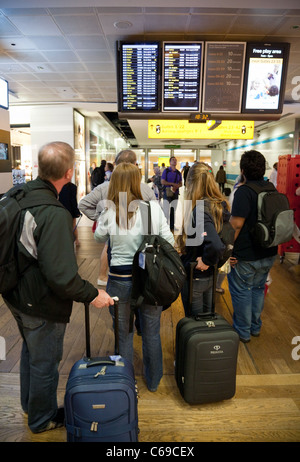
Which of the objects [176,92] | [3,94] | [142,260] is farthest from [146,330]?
[3,94]

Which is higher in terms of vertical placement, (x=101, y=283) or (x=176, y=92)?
(x=176, y=92)

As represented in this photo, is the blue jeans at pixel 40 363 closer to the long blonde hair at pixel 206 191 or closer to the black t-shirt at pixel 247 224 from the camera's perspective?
the long blonde hair at pixel 206 191

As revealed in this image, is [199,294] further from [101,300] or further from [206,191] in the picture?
[101,300]

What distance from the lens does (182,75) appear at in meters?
4.29

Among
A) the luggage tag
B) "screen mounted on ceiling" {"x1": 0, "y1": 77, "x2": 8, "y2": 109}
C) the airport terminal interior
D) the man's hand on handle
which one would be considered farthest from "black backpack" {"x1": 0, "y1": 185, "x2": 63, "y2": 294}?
"screen mounted on ceiling" {"x1": 0, "y1": 77, "x2": 8, "y2": 109}

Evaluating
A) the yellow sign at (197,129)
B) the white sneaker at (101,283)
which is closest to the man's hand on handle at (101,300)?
the white sneaker at (101,283)

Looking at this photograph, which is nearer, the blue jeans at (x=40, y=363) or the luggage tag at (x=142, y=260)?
the blue jeans at (x=40, y=363)

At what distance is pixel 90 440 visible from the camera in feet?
5.28

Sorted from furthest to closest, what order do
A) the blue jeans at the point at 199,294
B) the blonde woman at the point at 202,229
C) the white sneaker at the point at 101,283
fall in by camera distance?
the white sneaker at the point at 101,283, the blue jeans at the point at 199,294, the blonde woman at the point at 202,229

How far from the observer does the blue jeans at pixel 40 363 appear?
180 cm

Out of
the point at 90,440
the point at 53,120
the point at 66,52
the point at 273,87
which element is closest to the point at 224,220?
the point at 90,440

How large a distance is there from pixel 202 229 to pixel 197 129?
650cm

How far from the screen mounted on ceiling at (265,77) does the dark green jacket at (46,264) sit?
3538mm

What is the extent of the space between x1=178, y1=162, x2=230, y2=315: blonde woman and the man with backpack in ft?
1.13
